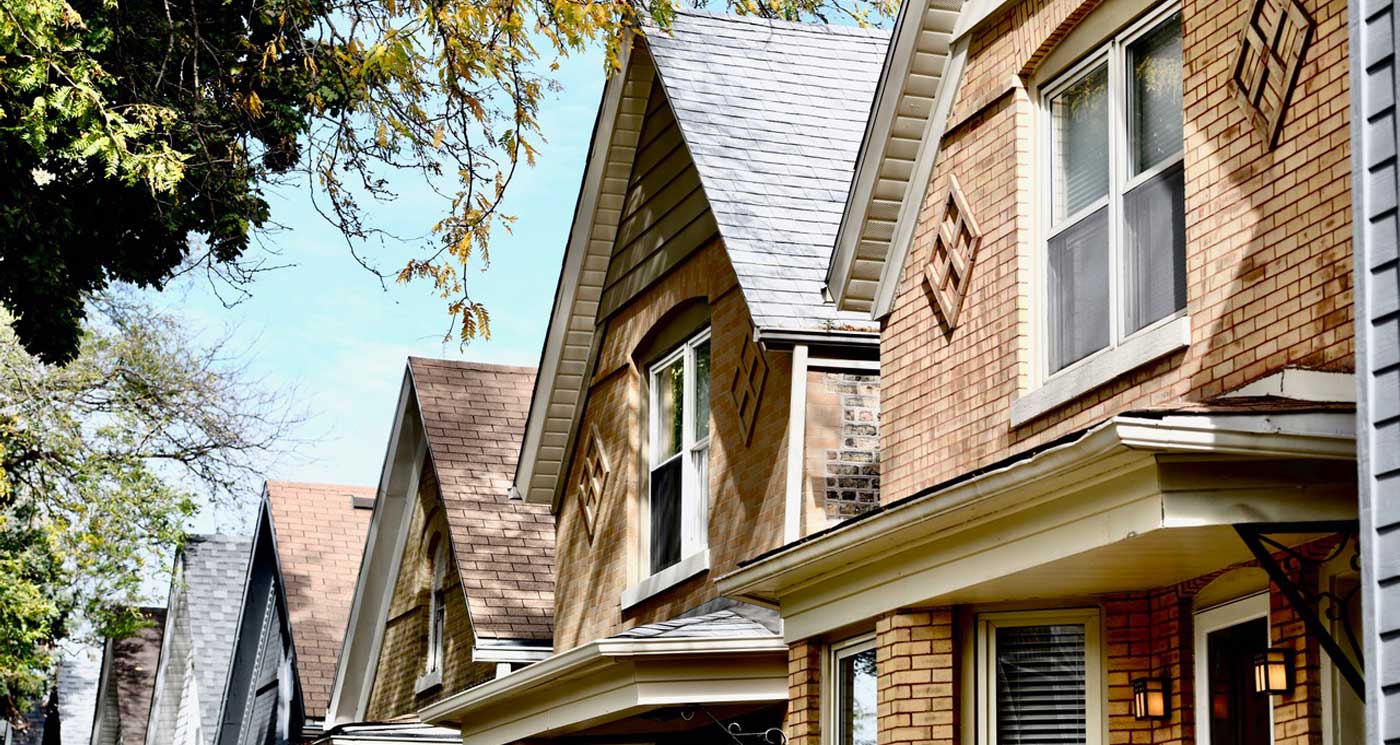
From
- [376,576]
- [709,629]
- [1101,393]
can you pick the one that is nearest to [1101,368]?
[1101,393]

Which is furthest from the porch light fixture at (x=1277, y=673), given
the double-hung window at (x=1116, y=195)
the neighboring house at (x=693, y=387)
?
the neighboring house at (x=693, y=387)

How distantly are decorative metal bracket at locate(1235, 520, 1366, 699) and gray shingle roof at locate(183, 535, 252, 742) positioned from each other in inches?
1082

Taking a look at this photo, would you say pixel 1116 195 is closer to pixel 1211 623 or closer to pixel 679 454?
pixel 1211 623

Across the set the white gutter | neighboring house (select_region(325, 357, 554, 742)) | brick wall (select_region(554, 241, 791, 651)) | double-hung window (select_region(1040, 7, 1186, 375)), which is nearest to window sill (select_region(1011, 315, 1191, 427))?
double-hung window (select_region(1040, 7, 1186, 375))

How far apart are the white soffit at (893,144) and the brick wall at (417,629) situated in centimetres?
906

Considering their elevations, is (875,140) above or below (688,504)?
above

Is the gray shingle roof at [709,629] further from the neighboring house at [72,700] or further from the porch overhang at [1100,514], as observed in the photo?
the neighboring house at [72,700]

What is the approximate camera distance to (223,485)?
32.1 metres

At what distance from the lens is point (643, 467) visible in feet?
54.6

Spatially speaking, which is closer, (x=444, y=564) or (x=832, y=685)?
(x=832, y=685)

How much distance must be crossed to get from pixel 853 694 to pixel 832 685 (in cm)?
22

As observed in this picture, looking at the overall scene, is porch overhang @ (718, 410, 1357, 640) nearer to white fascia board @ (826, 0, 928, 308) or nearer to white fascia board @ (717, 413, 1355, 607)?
white fascia board @ (717, 413, 1355, 607)

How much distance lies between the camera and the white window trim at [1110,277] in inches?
366

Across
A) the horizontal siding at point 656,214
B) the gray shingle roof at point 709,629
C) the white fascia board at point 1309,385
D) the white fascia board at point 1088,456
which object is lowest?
the gray shingle roof at point 709,629
